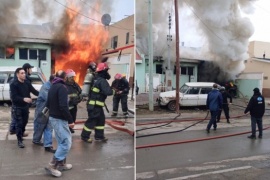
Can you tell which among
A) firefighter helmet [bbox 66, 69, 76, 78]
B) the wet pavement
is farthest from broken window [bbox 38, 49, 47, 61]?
the wet pavement

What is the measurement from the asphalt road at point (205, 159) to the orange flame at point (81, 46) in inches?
42.3

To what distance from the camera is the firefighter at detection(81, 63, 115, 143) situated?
267 cm

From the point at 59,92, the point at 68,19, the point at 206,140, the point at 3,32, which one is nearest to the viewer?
the point at 3,32

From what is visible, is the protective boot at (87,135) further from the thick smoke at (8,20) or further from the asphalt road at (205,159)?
the thick smoke at (8,20)

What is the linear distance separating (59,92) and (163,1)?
1228 mm

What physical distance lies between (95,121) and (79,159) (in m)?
0.62

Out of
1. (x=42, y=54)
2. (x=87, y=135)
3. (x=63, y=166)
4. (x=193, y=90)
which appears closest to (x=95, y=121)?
(x=87, y=135)

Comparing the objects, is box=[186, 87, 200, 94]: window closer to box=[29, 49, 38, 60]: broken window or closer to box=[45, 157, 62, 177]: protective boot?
box=[45, 157, 62, 177]: protective boot

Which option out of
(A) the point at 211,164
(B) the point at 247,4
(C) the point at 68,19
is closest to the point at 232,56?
(B) the point at 247,4

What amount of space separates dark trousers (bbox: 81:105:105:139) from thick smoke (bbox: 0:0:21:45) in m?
1.41

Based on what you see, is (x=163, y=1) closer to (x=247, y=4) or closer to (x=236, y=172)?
(x=236, y=172)

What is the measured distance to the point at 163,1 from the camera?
105 inches

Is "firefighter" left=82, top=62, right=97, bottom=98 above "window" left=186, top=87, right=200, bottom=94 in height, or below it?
above

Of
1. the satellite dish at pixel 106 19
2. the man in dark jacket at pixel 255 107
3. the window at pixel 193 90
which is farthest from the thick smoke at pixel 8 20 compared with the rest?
the window at pixel 193 90
